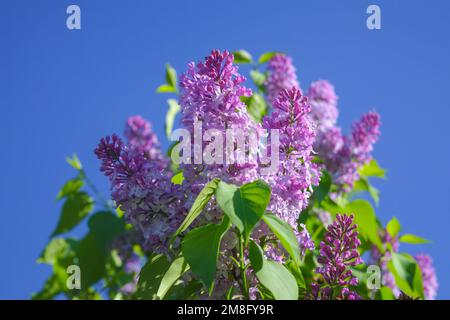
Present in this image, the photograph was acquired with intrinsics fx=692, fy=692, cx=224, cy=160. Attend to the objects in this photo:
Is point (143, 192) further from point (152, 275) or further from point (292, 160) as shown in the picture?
point (292, 160)

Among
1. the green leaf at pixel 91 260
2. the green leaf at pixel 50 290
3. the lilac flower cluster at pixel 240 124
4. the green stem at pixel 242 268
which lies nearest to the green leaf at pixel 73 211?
the green leaf at pixel 91 260

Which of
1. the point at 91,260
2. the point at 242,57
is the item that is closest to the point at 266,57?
the point at 242,57

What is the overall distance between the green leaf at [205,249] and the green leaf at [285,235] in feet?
0.35

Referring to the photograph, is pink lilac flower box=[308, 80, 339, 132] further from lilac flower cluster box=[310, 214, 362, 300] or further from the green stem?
the green stem

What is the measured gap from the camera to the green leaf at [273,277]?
63.4 inches

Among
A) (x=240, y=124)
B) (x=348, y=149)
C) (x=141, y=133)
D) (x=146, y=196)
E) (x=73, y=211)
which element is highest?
(x=141, y=133)

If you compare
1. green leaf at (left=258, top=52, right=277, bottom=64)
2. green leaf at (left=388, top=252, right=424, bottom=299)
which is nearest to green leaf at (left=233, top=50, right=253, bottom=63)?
green leaf at (left=258, top=52, right=277, bottom=64)

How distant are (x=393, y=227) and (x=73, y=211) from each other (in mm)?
1582

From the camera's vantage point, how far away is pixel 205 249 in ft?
5.34

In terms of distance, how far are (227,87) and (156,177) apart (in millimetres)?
322

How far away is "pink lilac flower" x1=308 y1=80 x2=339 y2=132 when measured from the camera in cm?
363

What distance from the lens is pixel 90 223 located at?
312cm
